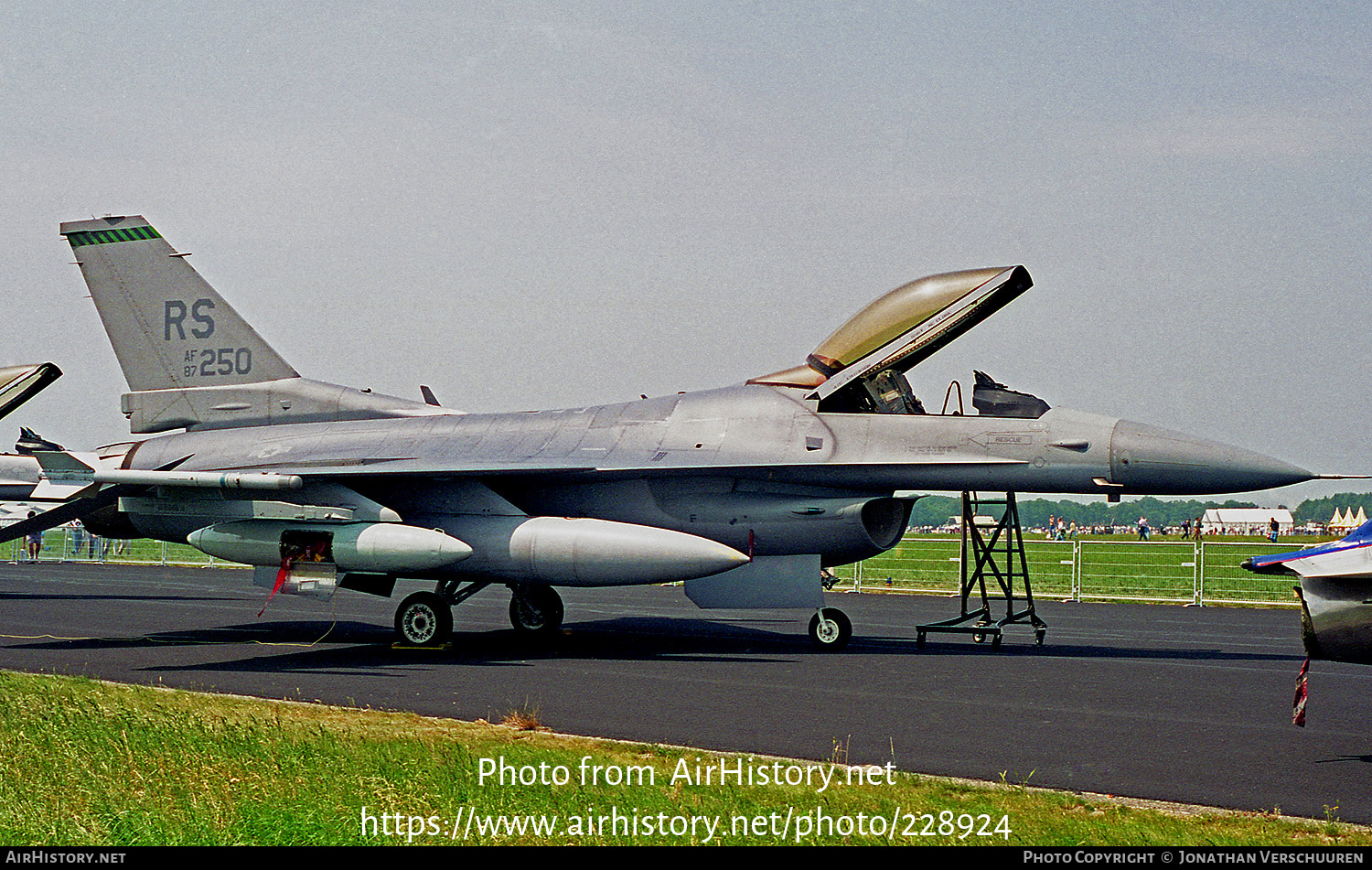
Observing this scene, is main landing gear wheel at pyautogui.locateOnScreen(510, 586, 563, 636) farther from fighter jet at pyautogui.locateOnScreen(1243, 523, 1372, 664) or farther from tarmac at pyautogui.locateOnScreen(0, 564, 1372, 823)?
fighter jet at pyautogui.locateOnScreen(1243, 523, 1372, 664)

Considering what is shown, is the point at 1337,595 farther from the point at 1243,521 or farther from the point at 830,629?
the point at 1243,521

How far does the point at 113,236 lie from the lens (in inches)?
682

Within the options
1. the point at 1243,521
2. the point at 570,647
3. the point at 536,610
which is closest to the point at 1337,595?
the point at 570,647

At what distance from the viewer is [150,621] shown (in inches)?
725

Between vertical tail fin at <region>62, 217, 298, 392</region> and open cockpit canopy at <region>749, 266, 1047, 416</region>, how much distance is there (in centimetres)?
807

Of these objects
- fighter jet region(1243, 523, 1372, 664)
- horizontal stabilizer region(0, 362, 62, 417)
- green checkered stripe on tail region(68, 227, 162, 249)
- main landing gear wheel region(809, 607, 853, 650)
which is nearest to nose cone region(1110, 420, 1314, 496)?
main landing gear wheel region(809, 607, 853, 650)

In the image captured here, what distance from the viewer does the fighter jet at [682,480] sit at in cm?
1316

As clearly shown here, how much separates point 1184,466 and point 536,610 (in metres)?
8.23

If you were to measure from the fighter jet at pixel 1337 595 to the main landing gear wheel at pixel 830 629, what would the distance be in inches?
297

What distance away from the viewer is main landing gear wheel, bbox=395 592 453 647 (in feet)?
48.1

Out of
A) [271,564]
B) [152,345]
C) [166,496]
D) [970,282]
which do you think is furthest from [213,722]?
[152,345]

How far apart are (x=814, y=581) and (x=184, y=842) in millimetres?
9625
